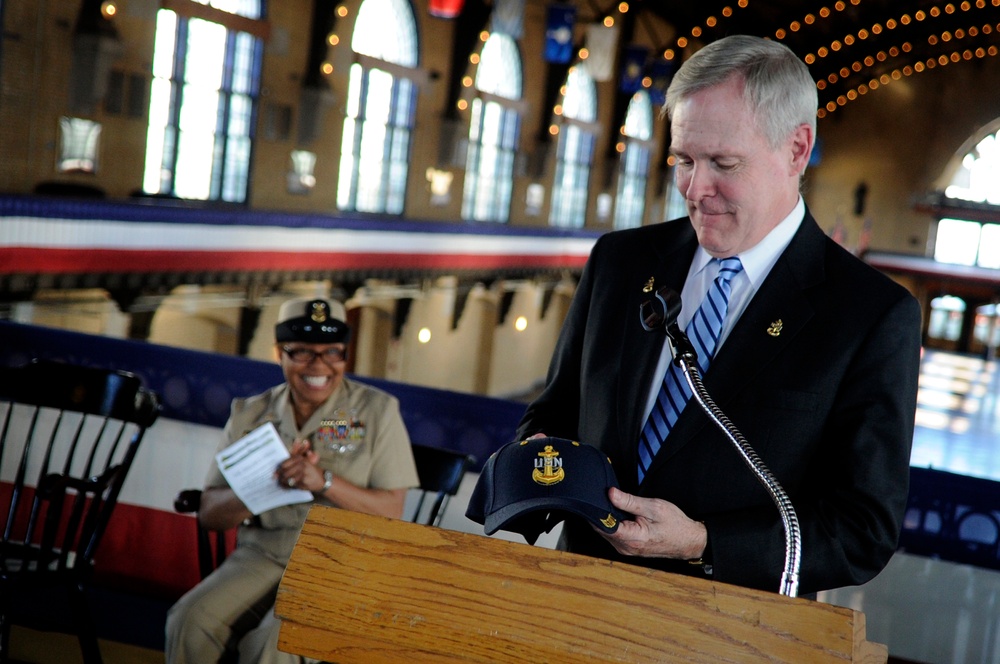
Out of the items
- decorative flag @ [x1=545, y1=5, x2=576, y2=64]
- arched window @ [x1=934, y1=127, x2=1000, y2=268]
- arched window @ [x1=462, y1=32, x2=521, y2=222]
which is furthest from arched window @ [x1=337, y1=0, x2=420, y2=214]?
arched window @ [x1=934, y1=127, x2=1000, y2=268]

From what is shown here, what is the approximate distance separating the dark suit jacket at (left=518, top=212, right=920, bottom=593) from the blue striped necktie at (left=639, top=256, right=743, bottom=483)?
0.03 m

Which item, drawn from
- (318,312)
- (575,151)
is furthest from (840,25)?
(318,312)

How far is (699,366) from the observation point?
1.80 metres

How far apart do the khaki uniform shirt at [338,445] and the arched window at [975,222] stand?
103ft

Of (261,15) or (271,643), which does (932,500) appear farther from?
(261,15)

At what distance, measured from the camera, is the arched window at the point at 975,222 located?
104 feet

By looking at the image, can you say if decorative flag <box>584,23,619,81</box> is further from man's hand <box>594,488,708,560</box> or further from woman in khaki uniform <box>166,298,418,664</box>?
man's hand <box>594,488,708,560</box>

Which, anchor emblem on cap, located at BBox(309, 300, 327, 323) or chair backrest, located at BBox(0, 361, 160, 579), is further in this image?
anchor emblem on cap, located at BBox(309, 300, 327, 323)

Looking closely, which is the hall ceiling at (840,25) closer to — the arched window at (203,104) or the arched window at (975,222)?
the arched window at (975,222)

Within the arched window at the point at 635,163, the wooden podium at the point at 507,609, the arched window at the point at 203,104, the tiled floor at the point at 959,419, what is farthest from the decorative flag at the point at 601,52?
the wooden podium at the point at 507,609

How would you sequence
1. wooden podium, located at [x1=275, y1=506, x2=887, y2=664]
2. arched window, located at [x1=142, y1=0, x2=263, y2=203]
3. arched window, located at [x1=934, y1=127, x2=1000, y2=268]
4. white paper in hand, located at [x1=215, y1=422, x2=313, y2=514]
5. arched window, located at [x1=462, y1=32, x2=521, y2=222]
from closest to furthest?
wooden podium, located at [x1=275, y1=506, x2=887, y2=664] → white paper in hand, located at [x1=215, y1=422, x2=313, y2=514] → arched window, located at [x1=142, y1=0, x2=263, y2=203] → arched window, located at [x1=462, y1=32, x2=521, y2=222] → arched window, located at [x1=934, y1=127, x2=1000, y2=268]

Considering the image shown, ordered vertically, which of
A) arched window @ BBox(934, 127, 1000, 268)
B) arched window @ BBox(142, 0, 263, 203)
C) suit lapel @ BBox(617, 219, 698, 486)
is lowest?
suit lapel @ BBox(617, 219, 698, 486)

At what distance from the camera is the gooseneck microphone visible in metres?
1.53

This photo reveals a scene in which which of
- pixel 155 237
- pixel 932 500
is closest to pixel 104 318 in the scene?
pixel 155 237
